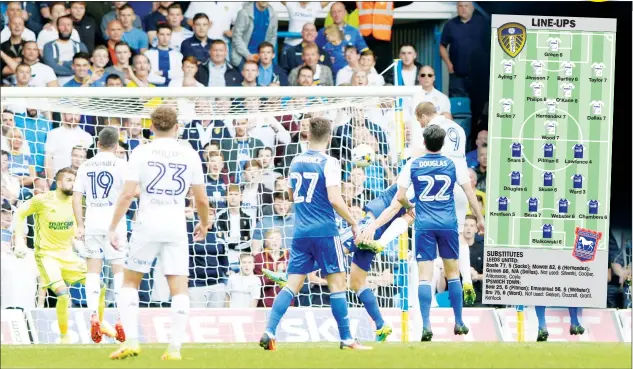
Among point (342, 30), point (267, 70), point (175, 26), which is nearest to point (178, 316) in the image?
point (267, 70)

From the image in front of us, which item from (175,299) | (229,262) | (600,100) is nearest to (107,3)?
(229,262)

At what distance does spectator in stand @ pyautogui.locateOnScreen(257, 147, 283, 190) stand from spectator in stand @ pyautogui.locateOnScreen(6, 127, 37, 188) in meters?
2.72

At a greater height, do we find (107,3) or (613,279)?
(107,3)

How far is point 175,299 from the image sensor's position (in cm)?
980

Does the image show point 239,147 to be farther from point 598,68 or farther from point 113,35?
point 598,68

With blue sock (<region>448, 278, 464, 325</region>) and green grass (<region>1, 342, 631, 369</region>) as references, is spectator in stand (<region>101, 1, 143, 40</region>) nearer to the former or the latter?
green grass (<region>1, 342, 631, 369</region>)

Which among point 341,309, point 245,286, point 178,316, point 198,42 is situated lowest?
point 245,286

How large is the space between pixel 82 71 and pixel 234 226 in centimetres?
281

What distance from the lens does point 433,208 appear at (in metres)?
11.8

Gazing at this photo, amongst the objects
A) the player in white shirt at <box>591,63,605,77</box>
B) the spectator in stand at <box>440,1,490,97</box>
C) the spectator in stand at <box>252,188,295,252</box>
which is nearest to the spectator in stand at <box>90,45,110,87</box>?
the spectator in stand at <box>252,188,295,252</box>

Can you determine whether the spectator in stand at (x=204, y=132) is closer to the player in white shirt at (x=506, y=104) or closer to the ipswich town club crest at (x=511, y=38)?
the player in white shirt at (x=506, y=104)

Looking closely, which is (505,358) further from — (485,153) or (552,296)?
(485,153)

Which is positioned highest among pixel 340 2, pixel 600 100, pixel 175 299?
pixel 340 2

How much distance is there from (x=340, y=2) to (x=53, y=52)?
401cm
